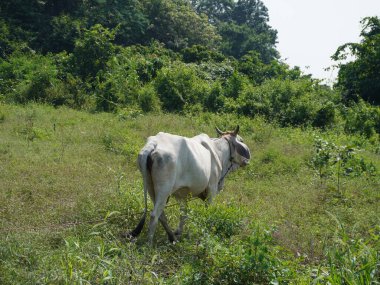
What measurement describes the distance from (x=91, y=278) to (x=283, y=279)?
5.17 feet

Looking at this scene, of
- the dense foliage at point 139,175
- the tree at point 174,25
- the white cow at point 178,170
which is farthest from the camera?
the tree at point 174,25

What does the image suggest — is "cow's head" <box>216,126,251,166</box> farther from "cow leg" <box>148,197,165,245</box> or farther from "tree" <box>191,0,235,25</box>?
"tree" <box>191,0,235,25</box>

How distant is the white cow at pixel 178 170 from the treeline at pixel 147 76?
8.66 metres

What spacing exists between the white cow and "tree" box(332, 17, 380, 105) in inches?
506

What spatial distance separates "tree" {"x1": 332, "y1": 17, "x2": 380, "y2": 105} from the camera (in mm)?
19172

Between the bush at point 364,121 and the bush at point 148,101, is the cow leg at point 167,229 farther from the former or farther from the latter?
the bush at point 364,121

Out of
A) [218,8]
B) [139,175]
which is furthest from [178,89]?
[218,8]

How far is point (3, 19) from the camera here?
73.4 feet

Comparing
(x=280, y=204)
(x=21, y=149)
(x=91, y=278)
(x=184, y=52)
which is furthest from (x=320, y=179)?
(x=184, y=52)

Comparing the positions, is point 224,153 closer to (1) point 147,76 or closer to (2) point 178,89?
(2) point 178,89

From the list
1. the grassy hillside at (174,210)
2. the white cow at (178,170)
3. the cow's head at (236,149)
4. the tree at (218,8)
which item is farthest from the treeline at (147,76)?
the tree at (218,8)

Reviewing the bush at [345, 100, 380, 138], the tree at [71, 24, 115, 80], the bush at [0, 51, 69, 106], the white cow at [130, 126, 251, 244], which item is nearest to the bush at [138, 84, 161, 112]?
the bush at [0, 51, 69, 106]

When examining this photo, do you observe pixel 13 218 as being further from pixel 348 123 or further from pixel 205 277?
pixel 348 123

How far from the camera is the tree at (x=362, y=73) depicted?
19172 millimetres
